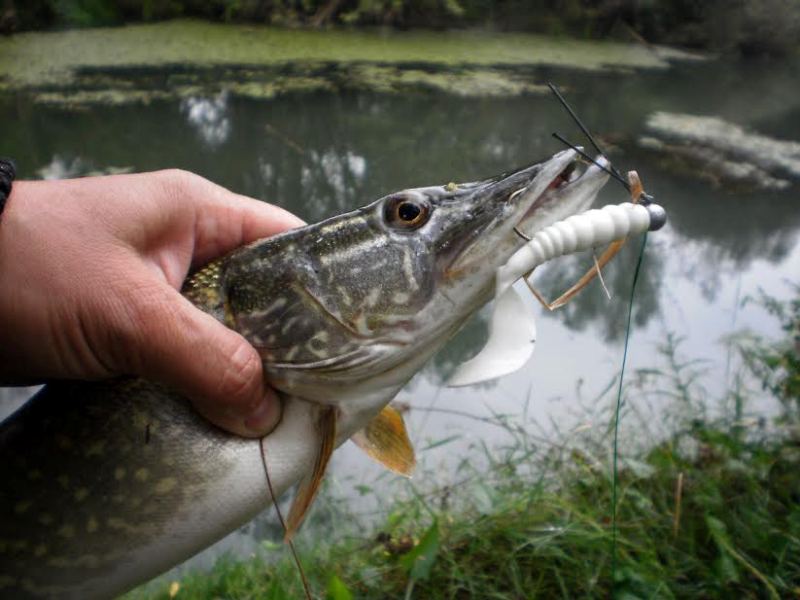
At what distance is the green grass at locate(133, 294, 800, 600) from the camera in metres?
1.74

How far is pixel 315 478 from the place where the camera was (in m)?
1.16

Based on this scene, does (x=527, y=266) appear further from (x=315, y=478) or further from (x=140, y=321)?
(x=140, y=321)

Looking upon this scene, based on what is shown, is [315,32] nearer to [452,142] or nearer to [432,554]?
[452,142]

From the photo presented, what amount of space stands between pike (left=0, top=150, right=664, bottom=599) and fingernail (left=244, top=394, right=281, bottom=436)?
0.02 m

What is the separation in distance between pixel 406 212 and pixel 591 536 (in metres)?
1.17

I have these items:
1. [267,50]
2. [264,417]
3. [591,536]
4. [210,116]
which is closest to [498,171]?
[210,116]

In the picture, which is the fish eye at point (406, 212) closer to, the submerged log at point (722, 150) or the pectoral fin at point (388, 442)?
the pectoral fin at point (388, 442)

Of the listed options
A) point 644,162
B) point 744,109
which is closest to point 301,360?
point 644,162

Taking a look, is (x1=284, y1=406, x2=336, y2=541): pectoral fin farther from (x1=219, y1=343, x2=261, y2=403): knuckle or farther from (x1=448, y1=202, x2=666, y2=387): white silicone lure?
(x1=448, y1=202, x2=666, y2=387): white silicone lure

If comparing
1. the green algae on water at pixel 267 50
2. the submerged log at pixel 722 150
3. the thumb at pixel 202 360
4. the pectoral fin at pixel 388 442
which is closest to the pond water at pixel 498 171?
the submerged log at pixel 722 150

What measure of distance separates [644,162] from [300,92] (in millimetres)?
3294

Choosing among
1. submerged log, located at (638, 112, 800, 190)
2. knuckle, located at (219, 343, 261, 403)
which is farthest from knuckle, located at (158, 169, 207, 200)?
submerged log, located at (638, 112, 800, 190)

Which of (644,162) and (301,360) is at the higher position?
(301,360)

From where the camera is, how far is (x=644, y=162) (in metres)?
5.32
